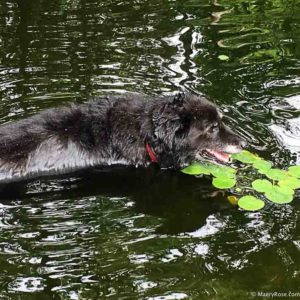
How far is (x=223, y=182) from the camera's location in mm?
6988

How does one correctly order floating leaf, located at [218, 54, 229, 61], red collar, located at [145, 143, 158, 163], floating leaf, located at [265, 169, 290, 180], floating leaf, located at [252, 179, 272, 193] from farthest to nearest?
floating leaf, located at [218, 54, 229, 61] < red collar, located at [145, 143, 158, 163] < floating leaf, located at [265, 169, 290, 180] < floating leaf, located at [252, 179, 272, 193]

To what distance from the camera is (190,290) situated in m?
5.31

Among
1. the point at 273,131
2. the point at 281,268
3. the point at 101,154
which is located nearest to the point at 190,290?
the point at 281,268

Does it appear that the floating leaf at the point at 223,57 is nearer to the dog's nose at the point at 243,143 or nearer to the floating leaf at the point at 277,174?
the dog's nose at the point at 243,143

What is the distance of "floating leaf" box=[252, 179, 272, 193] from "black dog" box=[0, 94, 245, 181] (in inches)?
27.5

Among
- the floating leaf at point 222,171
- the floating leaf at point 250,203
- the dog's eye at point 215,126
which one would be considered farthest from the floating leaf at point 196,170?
the floating leaf at point 250,203

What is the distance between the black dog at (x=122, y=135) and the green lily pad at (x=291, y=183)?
32.9 inches

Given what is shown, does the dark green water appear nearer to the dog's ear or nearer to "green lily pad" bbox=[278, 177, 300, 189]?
"green lily pad" bbox=[278, 177, 300, 189]

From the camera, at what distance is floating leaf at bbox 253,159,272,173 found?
23.1 feet

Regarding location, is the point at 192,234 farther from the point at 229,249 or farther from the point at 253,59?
the point at 253,59

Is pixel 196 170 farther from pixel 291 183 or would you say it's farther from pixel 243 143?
pixel 291 183

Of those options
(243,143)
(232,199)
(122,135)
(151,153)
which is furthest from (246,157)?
(122,135)

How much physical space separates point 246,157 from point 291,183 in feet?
2.41

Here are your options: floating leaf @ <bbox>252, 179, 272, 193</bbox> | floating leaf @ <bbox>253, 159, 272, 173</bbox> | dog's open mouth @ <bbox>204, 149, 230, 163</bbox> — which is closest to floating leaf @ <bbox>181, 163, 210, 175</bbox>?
dog's open mouth @ <bbox>204, 149, 230, 163</bbox>
